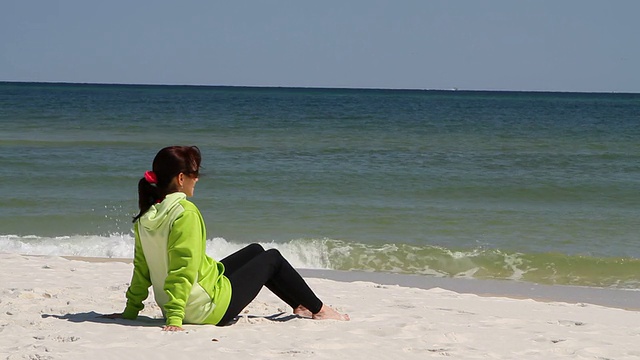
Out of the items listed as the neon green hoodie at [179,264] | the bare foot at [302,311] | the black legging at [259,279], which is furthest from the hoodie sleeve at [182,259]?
the bare foot at [302,311]

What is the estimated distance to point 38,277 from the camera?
7289mm

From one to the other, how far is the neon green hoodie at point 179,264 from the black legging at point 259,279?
0.11 meters

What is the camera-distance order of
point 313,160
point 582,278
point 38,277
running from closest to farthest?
1. point 38,277
2. point 582,278
3. point 313,160

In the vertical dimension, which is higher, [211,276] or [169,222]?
[169,222]

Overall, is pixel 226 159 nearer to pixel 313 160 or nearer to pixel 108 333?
pixel 313 160

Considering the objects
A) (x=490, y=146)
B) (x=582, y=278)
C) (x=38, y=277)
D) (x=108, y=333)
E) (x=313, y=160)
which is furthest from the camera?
(x=490, y=146)

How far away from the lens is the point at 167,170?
15.8ft

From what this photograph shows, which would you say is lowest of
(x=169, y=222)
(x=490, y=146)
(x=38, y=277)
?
(x=38, y=277)

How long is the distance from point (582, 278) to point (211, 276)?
5.74m

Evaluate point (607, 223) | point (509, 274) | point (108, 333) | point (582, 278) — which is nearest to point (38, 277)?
point (108, 333)

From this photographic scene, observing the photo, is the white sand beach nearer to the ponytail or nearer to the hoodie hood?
the hoodie hood

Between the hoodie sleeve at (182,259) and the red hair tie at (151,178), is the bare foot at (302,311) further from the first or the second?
the red hair tie at (151,178)

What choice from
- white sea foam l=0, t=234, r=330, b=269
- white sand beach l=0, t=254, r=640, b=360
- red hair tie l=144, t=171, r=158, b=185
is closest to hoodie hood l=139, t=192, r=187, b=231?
red hair tie l=144, t=171, r=158, b=185

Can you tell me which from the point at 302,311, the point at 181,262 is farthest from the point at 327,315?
the point at 181,262
